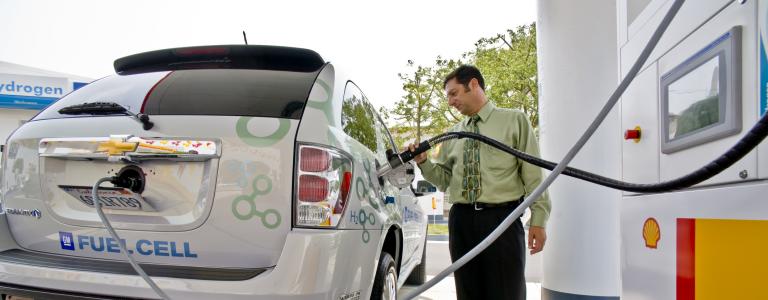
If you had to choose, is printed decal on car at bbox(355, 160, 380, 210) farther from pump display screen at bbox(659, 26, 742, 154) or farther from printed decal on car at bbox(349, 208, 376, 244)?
pump display screen at bbox(659, 26, 742, 154)

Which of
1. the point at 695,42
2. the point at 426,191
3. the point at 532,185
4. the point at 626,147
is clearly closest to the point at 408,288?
the point at 426,191

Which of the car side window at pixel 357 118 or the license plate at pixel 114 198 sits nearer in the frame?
the license plate at pixel 114 198

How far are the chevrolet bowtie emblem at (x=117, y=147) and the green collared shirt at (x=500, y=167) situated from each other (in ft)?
5.52

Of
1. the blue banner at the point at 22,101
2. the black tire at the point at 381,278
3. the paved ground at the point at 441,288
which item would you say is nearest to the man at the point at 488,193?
the black tire at the point at 381,278

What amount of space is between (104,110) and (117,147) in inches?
10.4

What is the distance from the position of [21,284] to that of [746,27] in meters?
2.49

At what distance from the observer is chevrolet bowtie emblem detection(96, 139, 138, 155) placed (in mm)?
1784

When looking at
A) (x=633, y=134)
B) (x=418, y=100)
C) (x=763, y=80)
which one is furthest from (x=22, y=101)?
(x=763, y=80)

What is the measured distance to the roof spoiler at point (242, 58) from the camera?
6.81 ft

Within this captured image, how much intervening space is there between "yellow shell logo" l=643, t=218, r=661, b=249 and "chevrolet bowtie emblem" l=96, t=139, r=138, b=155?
6.10 feet

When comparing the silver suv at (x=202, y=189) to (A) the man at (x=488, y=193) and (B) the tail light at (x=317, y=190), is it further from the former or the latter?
(A) the man at (x=488, y=193)

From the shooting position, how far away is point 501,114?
2.94 metres

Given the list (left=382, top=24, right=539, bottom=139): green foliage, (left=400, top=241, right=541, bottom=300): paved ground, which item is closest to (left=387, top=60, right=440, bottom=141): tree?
(left=382, top=24, right=539, bottom=139): green foliage

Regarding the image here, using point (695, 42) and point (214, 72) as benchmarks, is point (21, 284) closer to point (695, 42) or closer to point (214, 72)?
point (214, 72)
